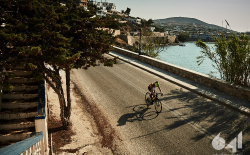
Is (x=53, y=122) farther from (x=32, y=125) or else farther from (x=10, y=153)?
(x=10, y=153)

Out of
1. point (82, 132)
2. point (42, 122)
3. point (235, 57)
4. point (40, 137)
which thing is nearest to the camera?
point (40, 137)

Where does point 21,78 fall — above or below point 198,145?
above

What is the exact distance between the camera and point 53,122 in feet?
29.6

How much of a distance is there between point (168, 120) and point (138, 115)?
159 centimetres

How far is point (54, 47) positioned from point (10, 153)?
4.07 metres

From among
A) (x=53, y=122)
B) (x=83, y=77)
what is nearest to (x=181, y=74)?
(x=83, y=77)

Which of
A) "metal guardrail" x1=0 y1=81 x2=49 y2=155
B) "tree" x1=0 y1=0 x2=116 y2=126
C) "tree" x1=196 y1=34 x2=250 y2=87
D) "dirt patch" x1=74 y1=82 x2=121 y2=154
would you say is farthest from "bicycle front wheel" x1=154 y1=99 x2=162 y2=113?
"tree" x1=196 y1=34 x2=250 y2=87

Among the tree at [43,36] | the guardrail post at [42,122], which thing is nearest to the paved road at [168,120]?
the guardrail post at [42,122]

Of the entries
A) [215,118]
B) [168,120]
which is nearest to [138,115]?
[168,120]

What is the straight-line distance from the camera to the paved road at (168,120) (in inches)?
287

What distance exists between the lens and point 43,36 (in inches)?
242

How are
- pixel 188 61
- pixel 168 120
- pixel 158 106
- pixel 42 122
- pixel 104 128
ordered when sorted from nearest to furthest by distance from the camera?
1. pixel 42 122
2. pixel 104 128
3. pixel 168 120
4. pixel 158 106
5. pixel 188 61

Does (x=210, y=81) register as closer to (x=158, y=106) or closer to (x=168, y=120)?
(x=158, y=106)

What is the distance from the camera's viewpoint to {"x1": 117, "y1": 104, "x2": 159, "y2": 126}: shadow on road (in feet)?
30.4
